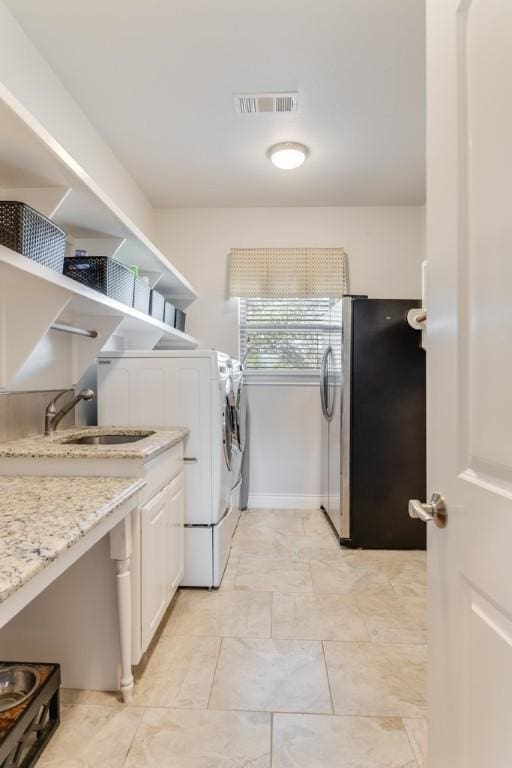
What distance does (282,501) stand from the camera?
3715 mm

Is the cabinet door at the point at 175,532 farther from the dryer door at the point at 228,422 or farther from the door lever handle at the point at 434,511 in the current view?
the door lever handle at the point at 434,511

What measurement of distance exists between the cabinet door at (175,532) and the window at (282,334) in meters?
1.73

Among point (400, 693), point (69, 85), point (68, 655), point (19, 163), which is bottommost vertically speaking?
point (400, 693)

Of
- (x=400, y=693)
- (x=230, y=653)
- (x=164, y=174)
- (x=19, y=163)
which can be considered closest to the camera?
(x=19, y=163)

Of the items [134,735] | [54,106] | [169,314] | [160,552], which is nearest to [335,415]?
[169,314]

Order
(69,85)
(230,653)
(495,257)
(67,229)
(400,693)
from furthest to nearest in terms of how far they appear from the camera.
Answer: (69,85), (67,229), (230,653), (400,693), (495,257)

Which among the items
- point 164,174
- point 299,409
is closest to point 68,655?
point 299,409

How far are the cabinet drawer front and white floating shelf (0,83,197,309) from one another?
40.4 inches

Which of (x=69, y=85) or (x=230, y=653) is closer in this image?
(x=230, y=653)

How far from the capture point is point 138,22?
180 centimetres

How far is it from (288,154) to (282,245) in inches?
40.6

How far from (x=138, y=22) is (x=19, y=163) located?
974 mm

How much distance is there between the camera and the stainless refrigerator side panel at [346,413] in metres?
2.82

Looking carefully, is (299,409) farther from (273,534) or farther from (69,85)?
(69,85)
